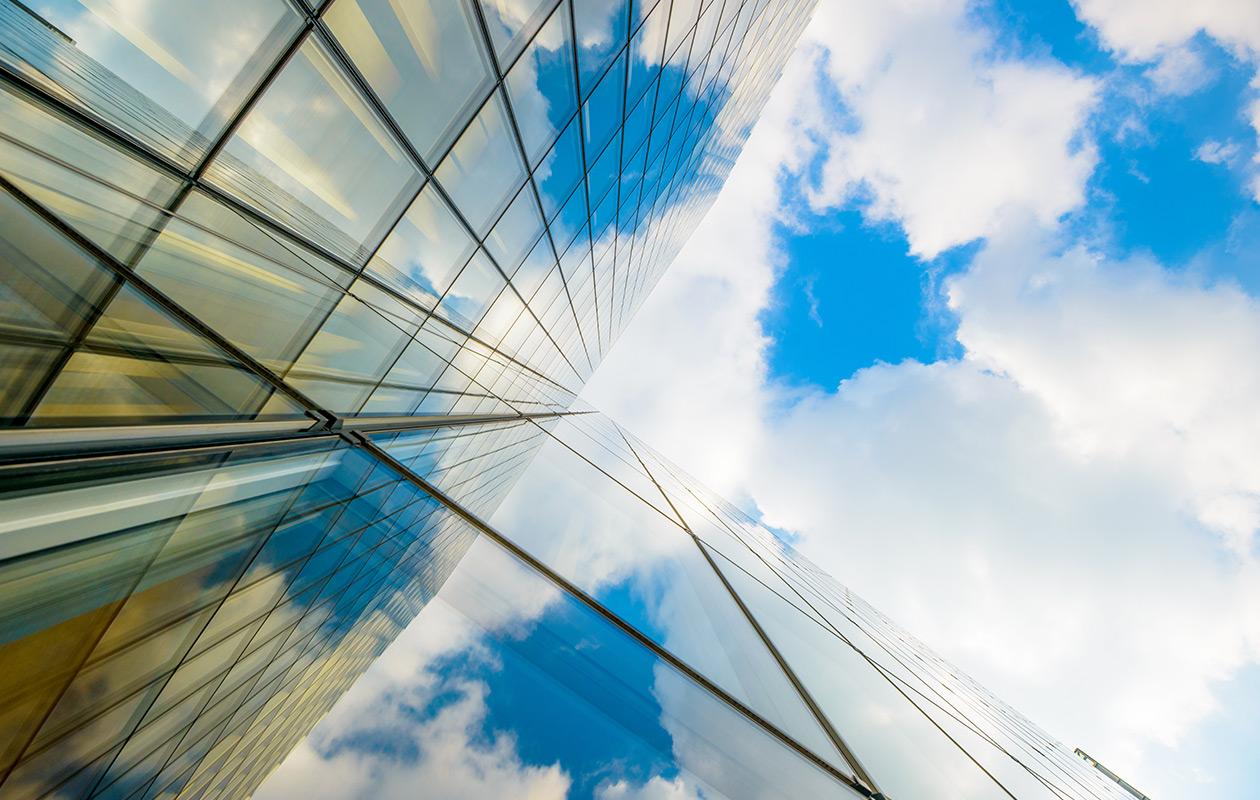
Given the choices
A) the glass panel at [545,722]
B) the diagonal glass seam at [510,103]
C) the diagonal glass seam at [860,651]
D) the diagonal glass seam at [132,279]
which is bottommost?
the glass panel at [545,722]

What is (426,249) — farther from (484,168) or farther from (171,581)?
(171,581)

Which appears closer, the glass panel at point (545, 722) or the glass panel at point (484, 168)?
the glass panel at point (545, 722)

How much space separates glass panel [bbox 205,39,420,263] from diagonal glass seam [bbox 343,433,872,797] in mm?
2673

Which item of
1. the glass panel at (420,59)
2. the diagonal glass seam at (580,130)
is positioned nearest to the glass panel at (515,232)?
the diagonal glass seam at (580,130)

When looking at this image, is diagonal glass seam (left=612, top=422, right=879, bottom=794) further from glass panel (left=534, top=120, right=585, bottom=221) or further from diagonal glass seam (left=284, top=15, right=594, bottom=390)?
glass panel (left=534, top=120, right=585, bottom=221)

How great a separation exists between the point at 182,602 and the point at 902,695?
7791 millimetres

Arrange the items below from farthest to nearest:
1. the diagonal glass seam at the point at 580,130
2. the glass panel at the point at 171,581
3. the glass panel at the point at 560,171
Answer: the glass panel at the point at 560,171
the diagonal glass seam at the point at 580,130
the glass panel at the point at 171,581

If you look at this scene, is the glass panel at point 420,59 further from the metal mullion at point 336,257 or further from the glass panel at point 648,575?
the glass panel at point 648,575

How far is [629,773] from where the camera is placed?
8.93 ft

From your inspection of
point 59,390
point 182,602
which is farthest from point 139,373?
point 182,602

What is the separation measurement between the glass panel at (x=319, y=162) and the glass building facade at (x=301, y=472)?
3 cm

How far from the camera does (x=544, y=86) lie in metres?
7.75

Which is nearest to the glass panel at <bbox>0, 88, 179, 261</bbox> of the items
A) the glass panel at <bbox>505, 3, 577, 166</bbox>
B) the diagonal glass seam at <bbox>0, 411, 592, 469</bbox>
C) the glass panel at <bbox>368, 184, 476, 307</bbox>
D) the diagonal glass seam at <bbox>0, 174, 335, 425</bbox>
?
the diagonal glass seam at <bbox>0, 174, 335, 425</bbox>

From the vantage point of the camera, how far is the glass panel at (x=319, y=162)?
481 centimetres
